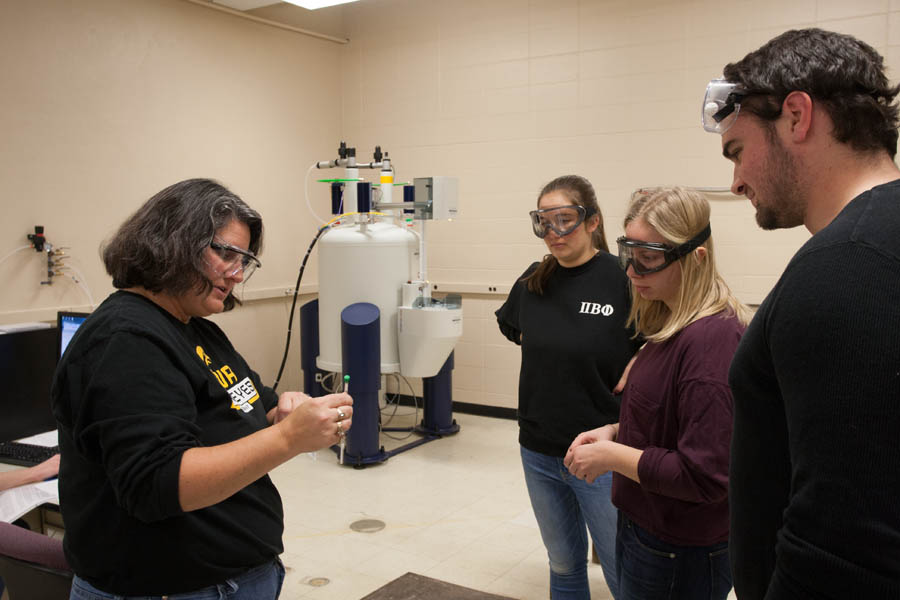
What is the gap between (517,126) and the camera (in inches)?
210

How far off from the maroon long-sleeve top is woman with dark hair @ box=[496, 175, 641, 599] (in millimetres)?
586

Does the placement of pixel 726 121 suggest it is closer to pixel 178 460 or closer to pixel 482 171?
pixel 178 460

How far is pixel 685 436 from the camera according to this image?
4.63ft

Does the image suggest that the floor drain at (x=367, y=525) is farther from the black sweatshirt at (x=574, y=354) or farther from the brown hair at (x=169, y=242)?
the brown hair at (x=169, y=242)

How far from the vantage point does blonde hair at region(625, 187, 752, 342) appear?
1518mm

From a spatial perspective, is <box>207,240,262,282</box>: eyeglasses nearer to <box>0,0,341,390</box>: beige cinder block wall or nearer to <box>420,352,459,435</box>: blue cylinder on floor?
<box>0,0,341,390</box>: beige cinder block wall

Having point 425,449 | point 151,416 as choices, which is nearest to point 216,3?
point 425,449

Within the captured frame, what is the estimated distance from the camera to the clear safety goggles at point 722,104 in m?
0.98

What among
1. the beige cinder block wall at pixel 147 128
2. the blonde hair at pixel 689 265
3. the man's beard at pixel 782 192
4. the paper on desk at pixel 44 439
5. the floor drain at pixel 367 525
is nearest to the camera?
the man's beard at pixel 782 192

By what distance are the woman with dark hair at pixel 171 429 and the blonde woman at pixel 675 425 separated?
66 centimetres

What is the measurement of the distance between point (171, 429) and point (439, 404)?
13.2ft

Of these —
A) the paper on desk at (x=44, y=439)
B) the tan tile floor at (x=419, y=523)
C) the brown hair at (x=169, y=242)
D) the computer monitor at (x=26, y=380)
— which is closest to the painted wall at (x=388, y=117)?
the tan tile floor at (x=419, y=523)

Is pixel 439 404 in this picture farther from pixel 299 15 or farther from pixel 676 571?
pixel 676 571

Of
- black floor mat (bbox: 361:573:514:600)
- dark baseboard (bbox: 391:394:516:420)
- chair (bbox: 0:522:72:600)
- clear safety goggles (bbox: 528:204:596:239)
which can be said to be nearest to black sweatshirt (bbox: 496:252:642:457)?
clear safety goggles (bbox: 528:204:596:239)
